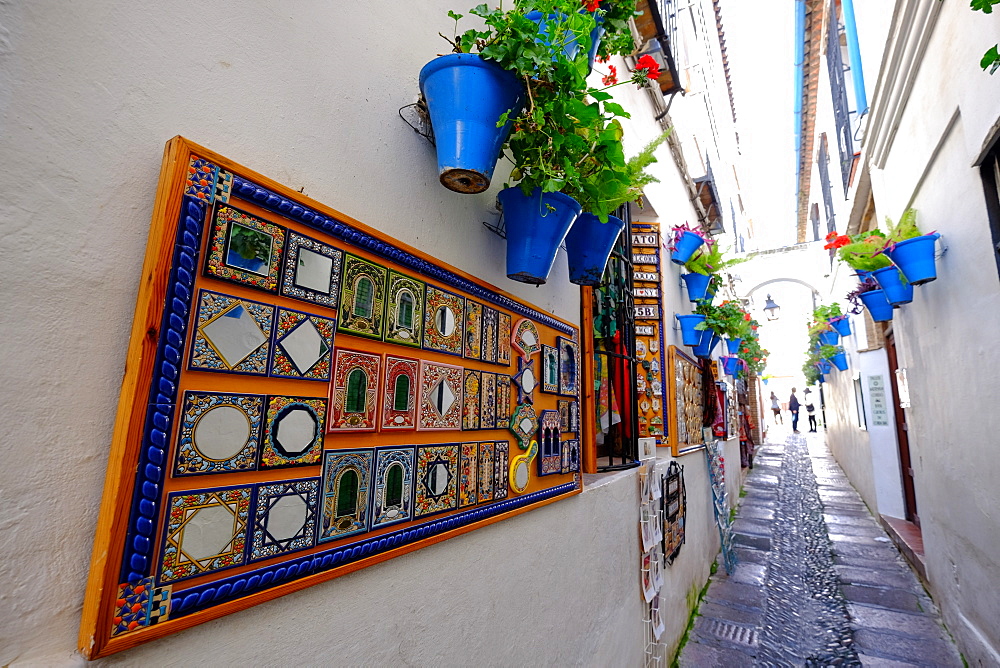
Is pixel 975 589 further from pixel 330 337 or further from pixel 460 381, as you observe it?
pixel 330 337

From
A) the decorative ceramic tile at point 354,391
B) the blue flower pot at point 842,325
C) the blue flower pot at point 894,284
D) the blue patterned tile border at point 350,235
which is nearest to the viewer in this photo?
the blue patterned tile border at point 350,235

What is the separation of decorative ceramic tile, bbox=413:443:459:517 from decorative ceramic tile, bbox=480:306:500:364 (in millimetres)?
310

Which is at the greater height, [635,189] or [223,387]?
[635,189]

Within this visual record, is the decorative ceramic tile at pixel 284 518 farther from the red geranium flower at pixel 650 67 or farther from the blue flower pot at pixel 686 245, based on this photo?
the blue flower pot at pixel 686 245

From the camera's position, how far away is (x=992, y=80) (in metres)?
2.13

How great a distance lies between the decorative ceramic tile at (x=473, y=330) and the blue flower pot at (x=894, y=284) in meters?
3.27

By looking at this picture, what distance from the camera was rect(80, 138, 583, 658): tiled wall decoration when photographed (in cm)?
70

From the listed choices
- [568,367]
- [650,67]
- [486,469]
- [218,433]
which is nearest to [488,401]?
[486,469]

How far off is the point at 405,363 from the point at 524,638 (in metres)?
1.08

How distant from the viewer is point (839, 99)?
7020 millimetres

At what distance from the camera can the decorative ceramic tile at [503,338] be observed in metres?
1.58

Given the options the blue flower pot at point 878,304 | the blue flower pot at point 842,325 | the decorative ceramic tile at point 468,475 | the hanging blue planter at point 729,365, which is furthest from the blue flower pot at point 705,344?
the blue flower pot at point 842,325

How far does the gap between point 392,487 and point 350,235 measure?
1.92 feet

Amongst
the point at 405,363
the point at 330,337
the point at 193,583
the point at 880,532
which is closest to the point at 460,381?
the point at 405,363
